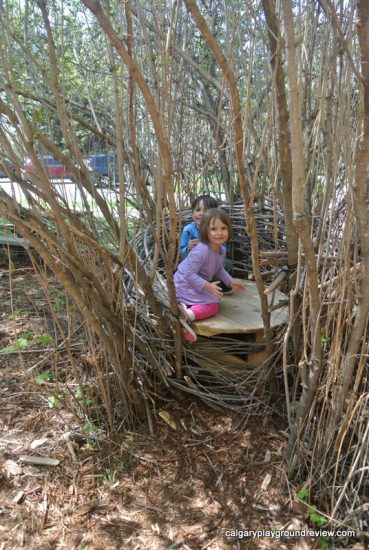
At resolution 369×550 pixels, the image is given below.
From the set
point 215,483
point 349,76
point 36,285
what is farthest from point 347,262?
point 36,285

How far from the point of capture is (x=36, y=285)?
139 inches

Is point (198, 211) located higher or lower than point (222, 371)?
higher

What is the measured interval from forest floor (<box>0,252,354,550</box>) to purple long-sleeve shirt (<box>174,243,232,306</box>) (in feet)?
1.60

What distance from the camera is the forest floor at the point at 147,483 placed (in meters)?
1.60

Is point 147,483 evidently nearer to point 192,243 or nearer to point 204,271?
point 204,271

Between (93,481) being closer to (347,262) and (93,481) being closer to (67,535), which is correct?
(67,535)

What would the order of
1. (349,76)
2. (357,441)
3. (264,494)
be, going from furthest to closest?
(264,494) → (357,441) → (349,76)

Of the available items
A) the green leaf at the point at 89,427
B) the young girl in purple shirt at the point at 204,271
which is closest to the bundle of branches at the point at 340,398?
the young girl in purple shirt at the point at 204,271

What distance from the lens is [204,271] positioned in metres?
2.45

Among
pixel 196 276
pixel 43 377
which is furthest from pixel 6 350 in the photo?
pixel 196 276

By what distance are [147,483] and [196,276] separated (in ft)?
3.17

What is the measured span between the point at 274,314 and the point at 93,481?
3.73 ft

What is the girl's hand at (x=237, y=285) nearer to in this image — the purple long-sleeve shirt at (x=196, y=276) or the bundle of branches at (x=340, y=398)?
the purple long-sleeve shirt at (x=196, y=276)

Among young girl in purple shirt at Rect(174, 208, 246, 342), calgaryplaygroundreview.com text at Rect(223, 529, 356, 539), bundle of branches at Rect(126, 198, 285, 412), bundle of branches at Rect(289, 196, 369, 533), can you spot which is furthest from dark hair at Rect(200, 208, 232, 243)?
calgaryplaygroundreview.com text at Rect(223, 529, 356, 539)
